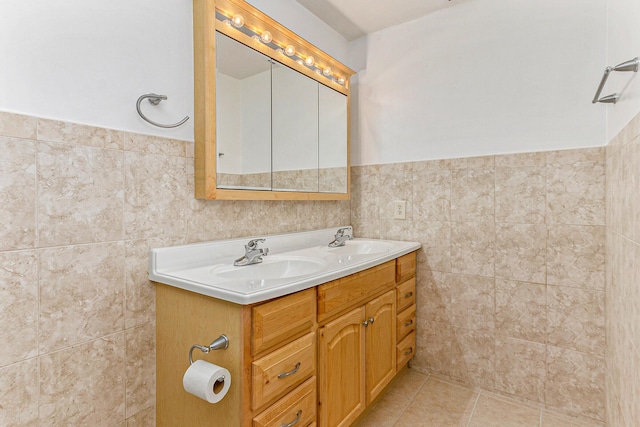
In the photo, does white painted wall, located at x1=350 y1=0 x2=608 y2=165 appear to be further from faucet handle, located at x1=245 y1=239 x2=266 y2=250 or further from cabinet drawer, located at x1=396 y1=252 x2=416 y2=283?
faucet handle, located at x1=245 y1=239 x2=266 y2=250

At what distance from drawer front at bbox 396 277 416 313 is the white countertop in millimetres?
214

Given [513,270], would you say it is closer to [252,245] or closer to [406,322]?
[406,322]

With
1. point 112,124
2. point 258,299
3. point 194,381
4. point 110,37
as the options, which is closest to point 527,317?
point 258,299

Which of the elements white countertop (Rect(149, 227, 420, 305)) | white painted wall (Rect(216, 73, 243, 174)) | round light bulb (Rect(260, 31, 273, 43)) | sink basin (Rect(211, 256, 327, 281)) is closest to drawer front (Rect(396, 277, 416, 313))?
white countertop (Rect(149, 227, 420, 305))

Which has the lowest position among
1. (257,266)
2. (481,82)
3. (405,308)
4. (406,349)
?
(406,349)

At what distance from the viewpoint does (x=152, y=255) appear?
126 centimetres

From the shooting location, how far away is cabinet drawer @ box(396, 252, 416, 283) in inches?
72.8

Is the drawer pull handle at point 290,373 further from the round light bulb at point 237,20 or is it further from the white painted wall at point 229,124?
the round light bulb at point 237,20

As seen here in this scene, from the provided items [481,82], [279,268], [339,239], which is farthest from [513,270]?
[279,268]

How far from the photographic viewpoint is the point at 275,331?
1.05 meters

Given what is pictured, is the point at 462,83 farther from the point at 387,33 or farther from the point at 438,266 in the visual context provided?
the point at 438,266

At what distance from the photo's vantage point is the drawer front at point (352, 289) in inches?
49.4

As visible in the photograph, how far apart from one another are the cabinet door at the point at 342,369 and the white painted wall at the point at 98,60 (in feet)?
3.38

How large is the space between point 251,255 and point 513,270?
1456mm
